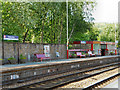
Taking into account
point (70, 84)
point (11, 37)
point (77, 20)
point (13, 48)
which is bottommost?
point (70, 84)

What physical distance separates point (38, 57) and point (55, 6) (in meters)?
10.9

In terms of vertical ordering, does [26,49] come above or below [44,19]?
below

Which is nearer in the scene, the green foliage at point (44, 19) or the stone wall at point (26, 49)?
the stone wall at point (26, 49)

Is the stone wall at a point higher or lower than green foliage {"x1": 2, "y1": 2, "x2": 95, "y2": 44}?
lower

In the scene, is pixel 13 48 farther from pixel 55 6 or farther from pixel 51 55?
pixel 55 6

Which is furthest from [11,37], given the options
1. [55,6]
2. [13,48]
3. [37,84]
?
[55,6]

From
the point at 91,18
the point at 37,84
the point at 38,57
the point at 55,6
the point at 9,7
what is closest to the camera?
the point at 37,84

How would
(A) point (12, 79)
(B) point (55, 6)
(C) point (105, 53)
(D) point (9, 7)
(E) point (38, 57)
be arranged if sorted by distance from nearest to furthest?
(A) point (12, 79)
(E) point (38, 57)
(D) point (9, 7)
(B) point (55, 6)
(C) point (105, 53)

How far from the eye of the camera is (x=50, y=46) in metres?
21.7

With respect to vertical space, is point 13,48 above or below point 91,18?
below

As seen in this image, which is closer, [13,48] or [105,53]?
[13,48]

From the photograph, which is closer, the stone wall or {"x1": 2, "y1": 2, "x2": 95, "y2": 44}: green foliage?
the stone wall

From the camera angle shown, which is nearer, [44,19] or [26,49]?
[26,49]

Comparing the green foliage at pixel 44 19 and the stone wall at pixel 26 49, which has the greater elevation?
the green foliage at pixel 44 19
